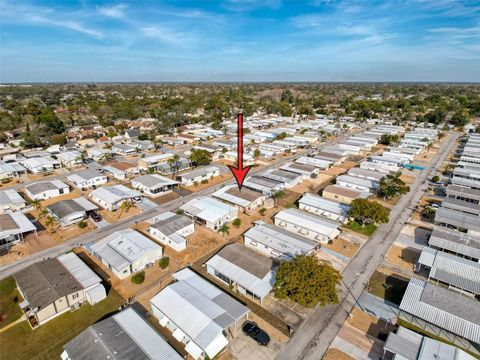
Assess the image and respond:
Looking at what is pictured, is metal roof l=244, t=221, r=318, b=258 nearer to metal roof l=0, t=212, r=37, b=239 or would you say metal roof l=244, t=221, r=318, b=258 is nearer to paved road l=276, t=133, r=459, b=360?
paved road l=276, t=133, r=459, b=360

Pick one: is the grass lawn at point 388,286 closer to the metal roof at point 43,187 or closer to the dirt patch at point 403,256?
the dirt patch at point 403,256

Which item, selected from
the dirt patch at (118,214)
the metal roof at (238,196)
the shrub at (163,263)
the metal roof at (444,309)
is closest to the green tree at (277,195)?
the metal roof at (238,196)

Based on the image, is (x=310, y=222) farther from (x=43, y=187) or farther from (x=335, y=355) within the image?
(x=43, y=187)

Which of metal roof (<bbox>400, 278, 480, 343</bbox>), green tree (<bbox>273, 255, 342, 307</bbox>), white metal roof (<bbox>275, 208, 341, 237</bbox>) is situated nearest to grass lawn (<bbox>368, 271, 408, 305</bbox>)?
metal roof (<bbox>400, 278, 480, 343</bbox>)

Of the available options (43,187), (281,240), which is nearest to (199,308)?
(281,240)

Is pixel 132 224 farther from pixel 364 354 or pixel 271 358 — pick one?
pixel 364 354

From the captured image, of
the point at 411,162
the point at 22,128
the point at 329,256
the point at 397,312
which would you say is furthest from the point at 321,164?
the point at 22,128
